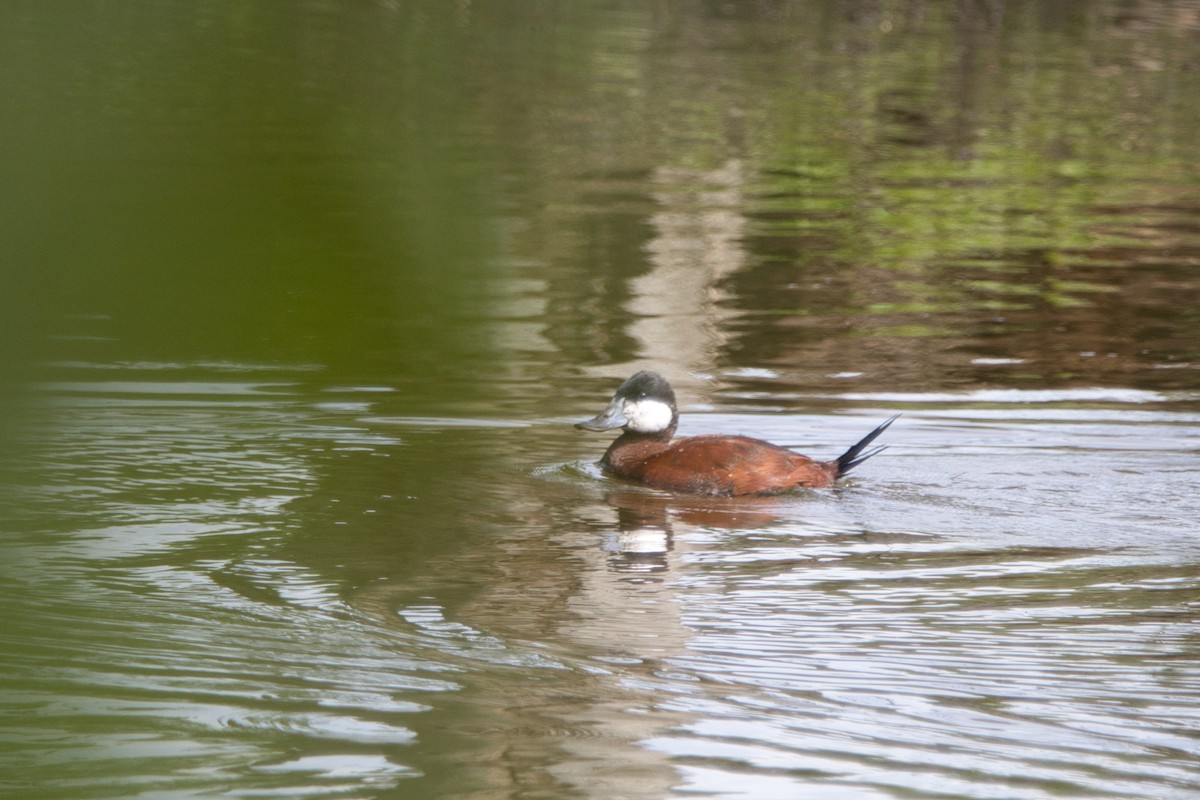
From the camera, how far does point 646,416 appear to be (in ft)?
26.6

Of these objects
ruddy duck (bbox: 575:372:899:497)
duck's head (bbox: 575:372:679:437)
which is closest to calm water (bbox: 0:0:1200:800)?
ruddy duck (bbox: 575:372:899:497)

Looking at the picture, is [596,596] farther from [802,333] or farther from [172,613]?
[802,333]

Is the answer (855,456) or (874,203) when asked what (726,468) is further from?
(874,203)

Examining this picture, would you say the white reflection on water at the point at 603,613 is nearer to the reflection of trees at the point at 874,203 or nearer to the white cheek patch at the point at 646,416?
the white cheek patch at the point at 646,416

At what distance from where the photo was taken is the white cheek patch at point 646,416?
26.6 ft

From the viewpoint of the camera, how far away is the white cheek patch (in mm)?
8102

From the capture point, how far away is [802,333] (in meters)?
11.0

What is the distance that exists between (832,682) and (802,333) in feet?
20.3

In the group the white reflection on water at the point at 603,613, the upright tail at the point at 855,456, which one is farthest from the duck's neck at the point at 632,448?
the upright tail at the point at 855,456

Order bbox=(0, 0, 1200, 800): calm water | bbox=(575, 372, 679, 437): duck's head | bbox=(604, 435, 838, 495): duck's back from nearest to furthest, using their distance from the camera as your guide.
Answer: bbox=(0, 0, 1200, 800): calm water
bbox=(604, 435, 838, 495): duck's back
bbox=(575, 372, 679, 437): duck's head

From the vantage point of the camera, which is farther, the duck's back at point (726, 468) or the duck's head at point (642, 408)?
the duck's head at point (642, 408)

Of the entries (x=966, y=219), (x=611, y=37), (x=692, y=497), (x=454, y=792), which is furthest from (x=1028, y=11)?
(x=454, y=792)

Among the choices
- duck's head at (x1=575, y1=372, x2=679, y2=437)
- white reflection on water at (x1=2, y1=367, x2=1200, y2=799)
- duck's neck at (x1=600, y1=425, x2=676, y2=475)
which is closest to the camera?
white reflection on water at (x1=2, y1=367, x2=1200, y2=799)

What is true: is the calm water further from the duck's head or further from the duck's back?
the duck's head
